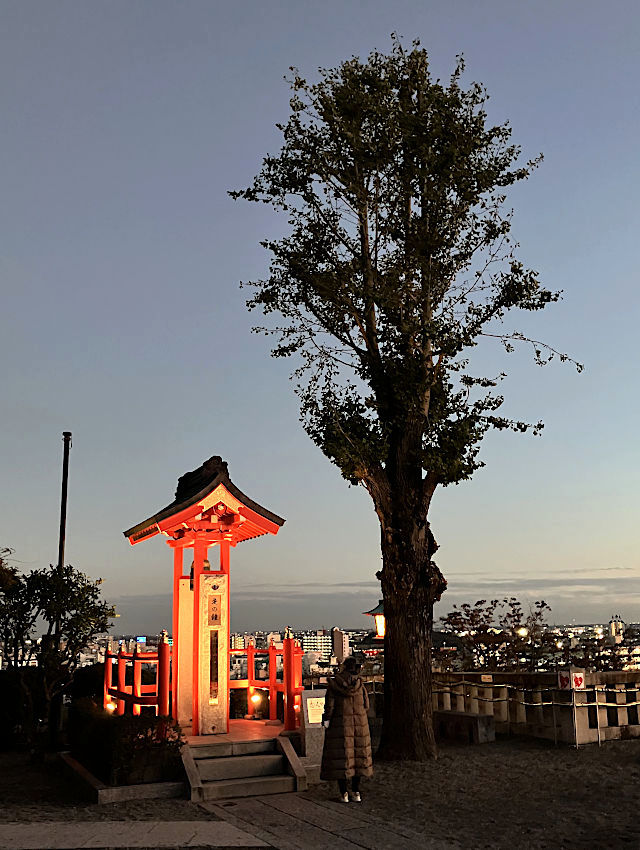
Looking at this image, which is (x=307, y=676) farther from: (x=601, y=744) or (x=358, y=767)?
(x=358, y=767)

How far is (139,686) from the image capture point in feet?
42.4

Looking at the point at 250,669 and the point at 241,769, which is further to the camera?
the point at 250,669

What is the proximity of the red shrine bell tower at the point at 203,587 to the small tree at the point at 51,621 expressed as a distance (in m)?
2.58

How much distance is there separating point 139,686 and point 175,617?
117cm

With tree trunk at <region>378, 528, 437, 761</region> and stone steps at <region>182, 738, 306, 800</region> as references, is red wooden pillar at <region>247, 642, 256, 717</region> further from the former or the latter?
stone steps at <region>182, 738, 306, 800</region>

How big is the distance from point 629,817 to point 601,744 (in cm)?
563

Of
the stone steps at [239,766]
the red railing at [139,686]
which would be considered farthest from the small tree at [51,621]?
the stone steps at [239,766]

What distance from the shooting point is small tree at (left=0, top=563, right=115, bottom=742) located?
49.1 ft

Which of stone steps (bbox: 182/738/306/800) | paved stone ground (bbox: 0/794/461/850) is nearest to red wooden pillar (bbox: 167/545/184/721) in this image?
stone steps (bbox: 182/738/306/800)

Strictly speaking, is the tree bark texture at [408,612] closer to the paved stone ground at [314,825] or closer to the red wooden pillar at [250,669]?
the red wooden pillar at [250,669]

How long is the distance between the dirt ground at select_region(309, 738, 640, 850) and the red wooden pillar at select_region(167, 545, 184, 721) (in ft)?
9.41

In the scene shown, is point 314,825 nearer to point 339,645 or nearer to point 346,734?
point 346,734

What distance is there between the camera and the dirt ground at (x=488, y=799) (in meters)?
8.27

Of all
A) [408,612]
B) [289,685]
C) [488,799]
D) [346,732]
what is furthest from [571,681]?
[346,732]
